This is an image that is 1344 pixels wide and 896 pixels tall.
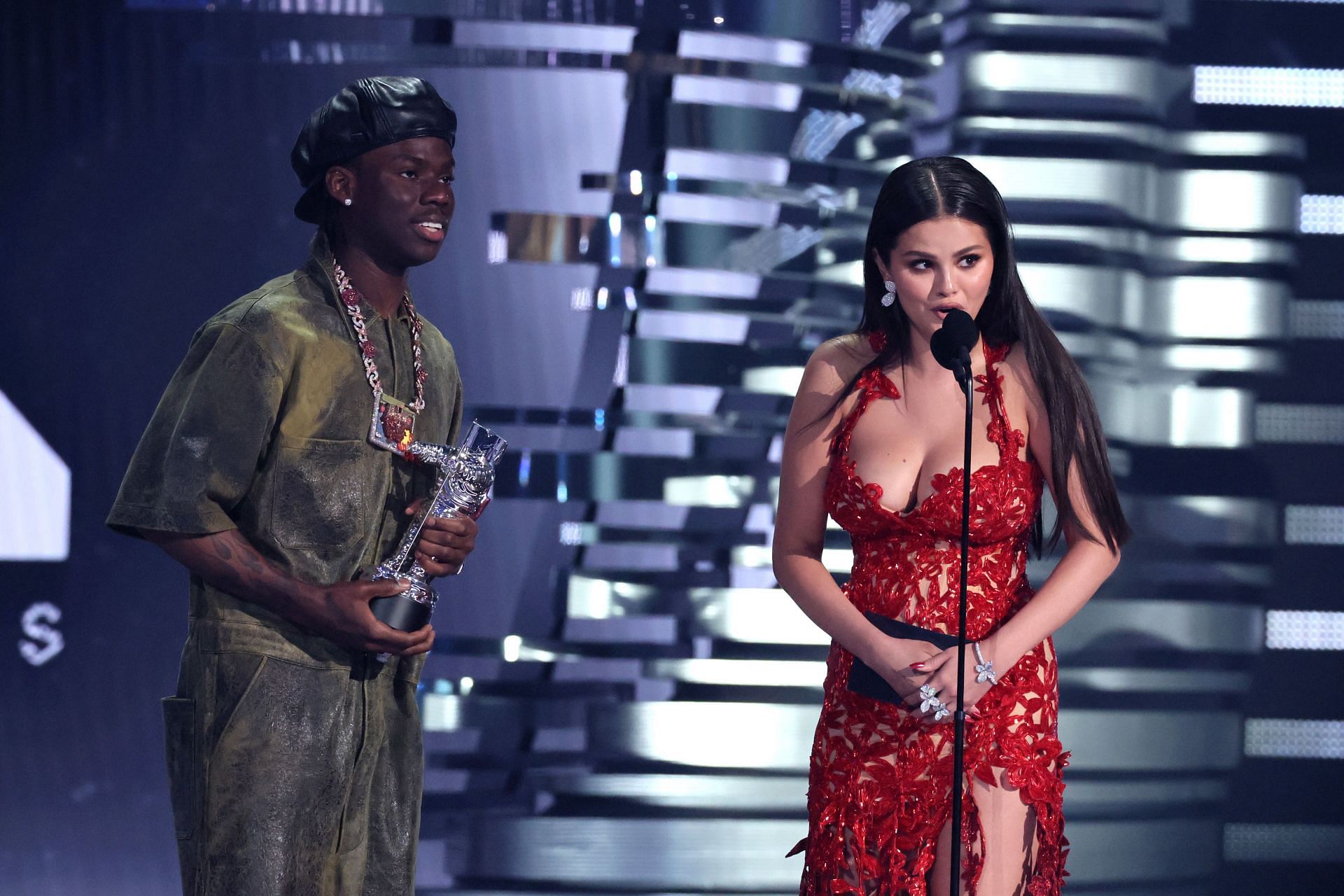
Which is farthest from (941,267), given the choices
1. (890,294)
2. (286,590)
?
(286,590)

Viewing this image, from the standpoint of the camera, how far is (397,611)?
1.77 m

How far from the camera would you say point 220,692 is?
1.81 m

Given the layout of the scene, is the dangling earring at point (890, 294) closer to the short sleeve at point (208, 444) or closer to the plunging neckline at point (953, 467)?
the plunging neckline at point (953, 467)

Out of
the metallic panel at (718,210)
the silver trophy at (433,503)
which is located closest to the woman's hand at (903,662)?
the silver trophy at (433,503)

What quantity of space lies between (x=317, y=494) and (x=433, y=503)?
154 millimetres

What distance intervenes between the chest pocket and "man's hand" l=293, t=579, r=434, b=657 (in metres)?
0.08

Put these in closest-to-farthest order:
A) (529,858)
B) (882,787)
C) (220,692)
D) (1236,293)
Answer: (220,692)
(882,787)
(529,858)
(1236,293)

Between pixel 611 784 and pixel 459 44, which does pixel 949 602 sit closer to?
pixel 611 784

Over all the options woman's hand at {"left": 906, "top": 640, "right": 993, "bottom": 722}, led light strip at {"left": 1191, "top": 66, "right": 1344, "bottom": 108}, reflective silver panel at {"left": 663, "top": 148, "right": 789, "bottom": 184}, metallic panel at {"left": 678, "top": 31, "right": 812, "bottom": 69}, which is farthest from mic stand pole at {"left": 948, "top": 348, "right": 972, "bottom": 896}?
led light strip at {"left": 1191, "top": 66, "right": 1344, "bottom": 108}

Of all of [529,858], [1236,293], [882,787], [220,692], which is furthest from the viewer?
[1236,293]

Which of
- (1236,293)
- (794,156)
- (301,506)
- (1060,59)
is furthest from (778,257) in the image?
(301,506)

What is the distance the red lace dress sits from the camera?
75.0 inches

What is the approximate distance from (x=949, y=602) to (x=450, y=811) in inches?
69.9

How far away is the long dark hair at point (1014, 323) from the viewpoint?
198 cm
